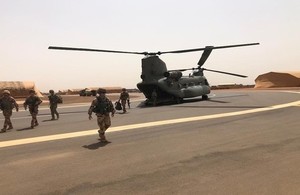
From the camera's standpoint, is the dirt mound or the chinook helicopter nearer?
the chinook helicopter

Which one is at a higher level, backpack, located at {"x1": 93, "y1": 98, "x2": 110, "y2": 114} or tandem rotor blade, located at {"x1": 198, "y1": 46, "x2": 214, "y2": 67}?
tandem rotor blade, located at {"x1": 198, "y1": 46, "x2": 214, "y2": 67}

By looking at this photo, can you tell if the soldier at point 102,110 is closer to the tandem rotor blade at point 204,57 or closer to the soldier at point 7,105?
the soldier at point 7,105

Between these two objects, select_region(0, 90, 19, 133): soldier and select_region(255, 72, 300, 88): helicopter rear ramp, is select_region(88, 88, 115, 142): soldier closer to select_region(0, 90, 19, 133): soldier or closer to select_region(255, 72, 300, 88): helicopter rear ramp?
select_region(0, 90, 19, 133): soldier

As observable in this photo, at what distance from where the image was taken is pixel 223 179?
656 cm

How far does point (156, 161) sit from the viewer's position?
8.00m

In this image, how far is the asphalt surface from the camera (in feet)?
20.3

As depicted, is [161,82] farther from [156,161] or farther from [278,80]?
[278,80]

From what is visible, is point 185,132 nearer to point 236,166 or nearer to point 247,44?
point 236,166

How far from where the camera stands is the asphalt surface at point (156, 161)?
6188mm

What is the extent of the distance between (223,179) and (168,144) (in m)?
3.49

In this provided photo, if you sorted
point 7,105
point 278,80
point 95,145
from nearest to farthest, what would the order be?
point 95,145
point 7,105
point 278,80

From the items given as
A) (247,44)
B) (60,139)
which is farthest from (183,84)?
(60,139)

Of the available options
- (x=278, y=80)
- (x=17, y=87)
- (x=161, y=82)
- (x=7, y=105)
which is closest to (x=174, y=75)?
(x=161, y=82)

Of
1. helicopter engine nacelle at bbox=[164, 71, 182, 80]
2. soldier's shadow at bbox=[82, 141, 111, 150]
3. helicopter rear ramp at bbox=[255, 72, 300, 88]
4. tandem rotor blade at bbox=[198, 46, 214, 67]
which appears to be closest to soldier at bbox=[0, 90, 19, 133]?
soldier's shadow at bbox=[82, 141, 111, 150]
